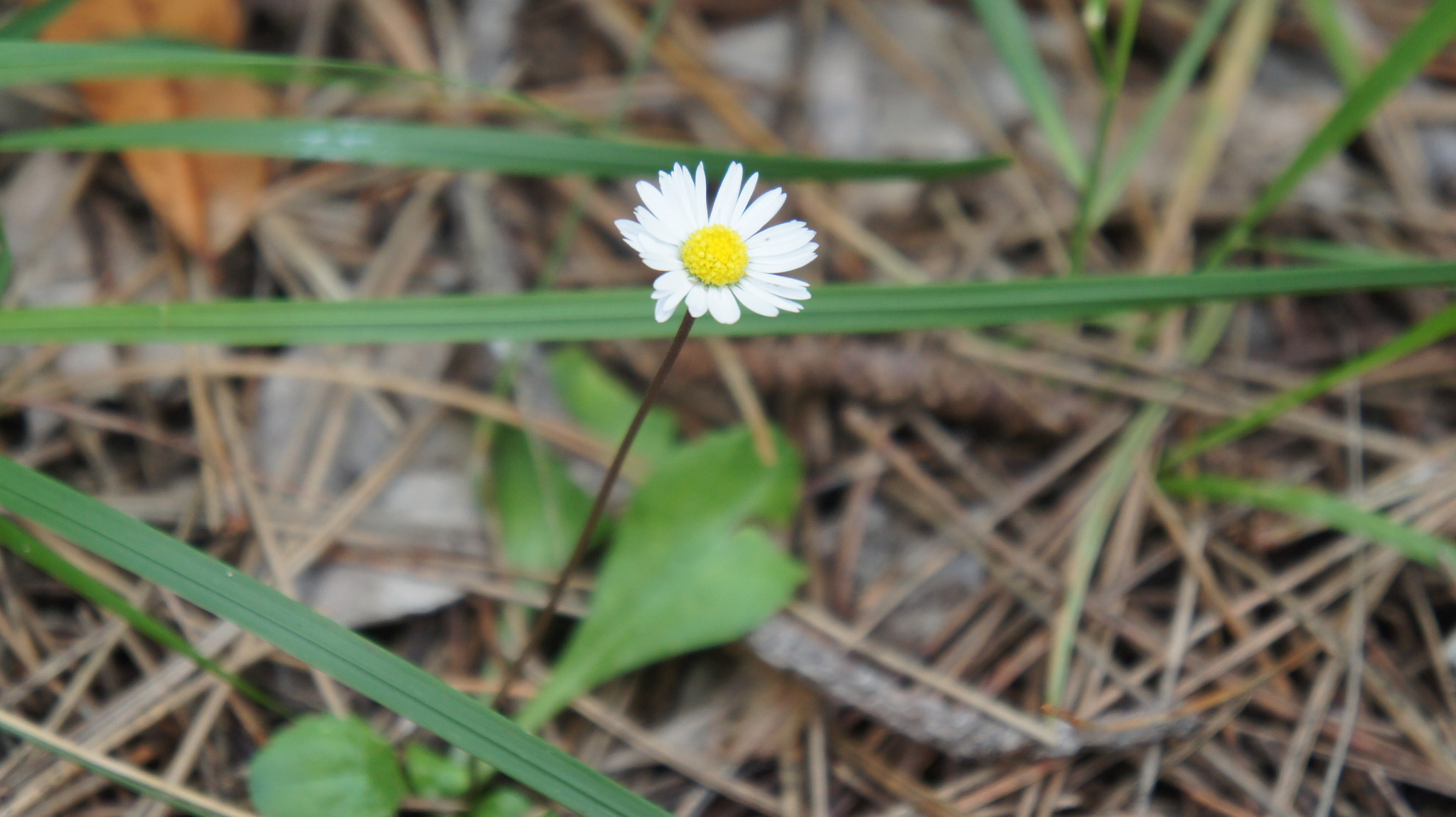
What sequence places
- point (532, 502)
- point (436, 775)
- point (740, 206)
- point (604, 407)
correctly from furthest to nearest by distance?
point (604, 407), point (532, 502), point (436, 775), point (740, 206)

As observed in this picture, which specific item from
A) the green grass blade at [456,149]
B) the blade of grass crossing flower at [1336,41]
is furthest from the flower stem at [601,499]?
the blade of grass crossing flower at [1336,41]

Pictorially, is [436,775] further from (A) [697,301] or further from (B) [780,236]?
(B) [780,236]

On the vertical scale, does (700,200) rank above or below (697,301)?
above

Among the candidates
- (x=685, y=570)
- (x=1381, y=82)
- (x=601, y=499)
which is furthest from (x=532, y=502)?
(x=1381, y=82)

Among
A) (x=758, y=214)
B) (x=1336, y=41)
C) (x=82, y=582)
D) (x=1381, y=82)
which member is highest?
(x=1336, y=41)

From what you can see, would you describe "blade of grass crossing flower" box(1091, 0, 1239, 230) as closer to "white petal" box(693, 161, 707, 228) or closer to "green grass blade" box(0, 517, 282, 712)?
"white petal" box(693, 161, 707, 228)

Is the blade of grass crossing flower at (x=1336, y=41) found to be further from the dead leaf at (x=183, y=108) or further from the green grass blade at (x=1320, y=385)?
the dead leaf at (x=183, y=108)
